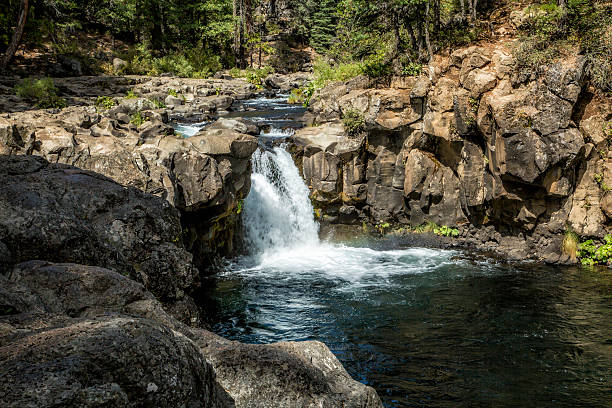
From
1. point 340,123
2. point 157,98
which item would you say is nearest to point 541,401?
point 340,123

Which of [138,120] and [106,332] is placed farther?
[138,120]

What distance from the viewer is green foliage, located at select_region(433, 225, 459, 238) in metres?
15.9

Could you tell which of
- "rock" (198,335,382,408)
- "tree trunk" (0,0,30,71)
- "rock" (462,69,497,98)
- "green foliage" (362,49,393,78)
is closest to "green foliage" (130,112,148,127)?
"green foliage" (362,49,393,78)

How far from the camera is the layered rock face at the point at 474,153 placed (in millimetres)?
13141

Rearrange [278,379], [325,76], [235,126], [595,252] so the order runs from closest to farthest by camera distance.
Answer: [278,379] < [595,252] < [235,126] < [325,76]

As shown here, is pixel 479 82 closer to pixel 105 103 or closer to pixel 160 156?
pixel 160 156

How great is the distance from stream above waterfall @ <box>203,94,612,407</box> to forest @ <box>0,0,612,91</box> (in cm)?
647

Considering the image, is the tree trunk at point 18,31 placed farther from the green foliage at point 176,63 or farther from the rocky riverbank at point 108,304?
the rocky riverbank at point 108,304

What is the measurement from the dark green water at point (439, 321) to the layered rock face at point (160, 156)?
179 cm

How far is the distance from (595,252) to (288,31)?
42225 mm

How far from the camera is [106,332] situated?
2533 millimetres

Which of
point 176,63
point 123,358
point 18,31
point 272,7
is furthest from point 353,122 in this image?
point 272,7

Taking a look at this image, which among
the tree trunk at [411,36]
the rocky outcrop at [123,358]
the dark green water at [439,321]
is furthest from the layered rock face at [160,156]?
the tree trunk at [411,36]

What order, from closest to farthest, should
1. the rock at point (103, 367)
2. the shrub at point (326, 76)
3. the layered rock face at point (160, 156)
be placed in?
the rock at point (103, 367) < the layered rock face at point (160, 156) < the shrub at point (326, 76)
